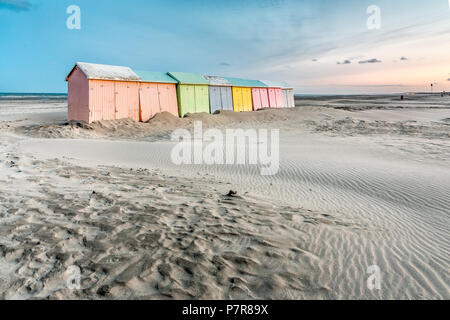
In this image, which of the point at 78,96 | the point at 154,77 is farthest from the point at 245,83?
the point at 78,96

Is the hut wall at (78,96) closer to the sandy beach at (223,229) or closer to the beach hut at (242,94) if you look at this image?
the sandy beach at (223,229)

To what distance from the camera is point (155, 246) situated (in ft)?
11.1

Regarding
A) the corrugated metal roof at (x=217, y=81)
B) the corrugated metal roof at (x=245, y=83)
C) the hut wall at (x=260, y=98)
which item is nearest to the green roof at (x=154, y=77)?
the corrugated metal roof at (x=217, y=81)

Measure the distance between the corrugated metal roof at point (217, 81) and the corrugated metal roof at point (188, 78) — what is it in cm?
38

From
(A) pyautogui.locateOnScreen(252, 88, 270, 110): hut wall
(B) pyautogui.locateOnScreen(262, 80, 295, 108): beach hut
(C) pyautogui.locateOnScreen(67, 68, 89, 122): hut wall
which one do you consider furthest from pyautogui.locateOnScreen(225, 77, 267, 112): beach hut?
(C) pyautogui.locateOnScreen(67, 68, 89, 122): hut wall

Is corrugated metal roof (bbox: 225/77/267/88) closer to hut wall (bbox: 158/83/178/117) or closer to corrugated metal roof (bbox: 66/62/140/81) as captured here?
hut wall (bbox: 158/83/178/117)

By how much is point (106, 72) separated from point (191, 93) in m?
5.45

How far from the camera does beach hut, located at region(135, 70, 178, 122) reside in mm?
17594

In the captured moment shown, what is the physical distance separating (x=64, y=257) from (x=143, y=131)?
13170 millimetres

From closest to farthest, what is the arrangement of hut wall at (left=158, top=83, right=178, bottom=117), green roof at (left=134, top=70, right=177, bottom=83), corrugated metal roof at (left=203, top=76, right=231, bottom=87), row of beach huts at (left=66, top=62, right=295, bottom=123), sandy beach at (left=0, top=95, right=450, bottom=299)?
sandy beach at (left=0, top=95, right=450, bottom=299) < row of beach huts at (left=66, top=62, right=295, bottom=123) < green roof at (left=134, top=70, right=177, bottom=83) < hut wall at (left=158, top=83, right=178, bottom=117) < corrugated metal roof at (left=203, top=76, right=231, bottom=87)

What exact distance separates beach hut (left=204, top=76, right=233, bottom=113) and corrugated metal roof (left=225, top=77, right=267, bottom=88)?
2.70 feet
